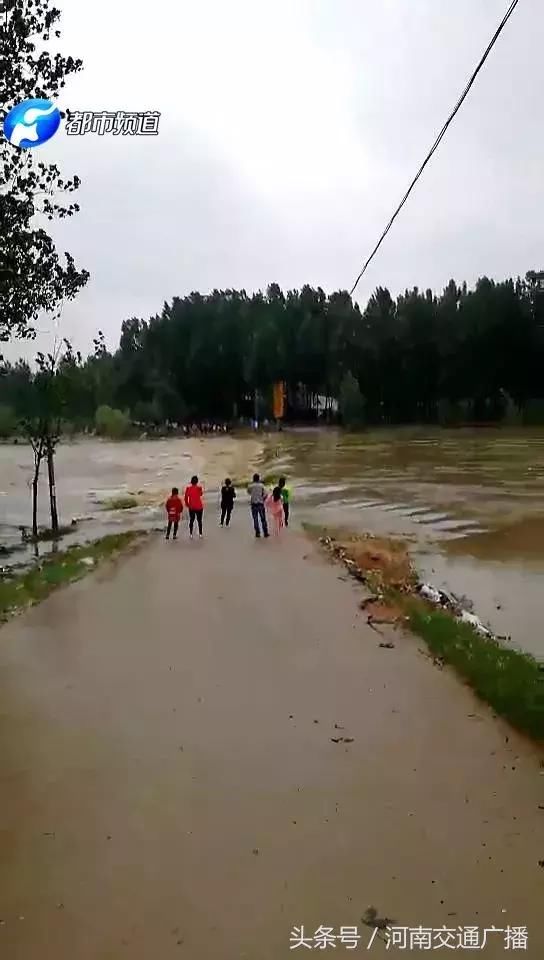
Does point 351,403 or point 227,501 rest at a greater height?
point 351,403

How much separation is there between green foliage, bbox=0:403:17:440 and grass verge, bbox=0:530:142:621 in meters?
4.11

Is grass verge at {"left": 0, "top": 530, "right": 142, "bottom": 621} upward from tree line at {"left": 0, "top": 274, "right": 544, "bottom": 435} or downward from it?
downward

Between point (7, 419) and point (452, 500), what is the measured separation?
15941 millimetres

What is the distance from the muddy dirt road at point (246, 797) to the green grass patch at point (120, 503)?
23737 millimetres

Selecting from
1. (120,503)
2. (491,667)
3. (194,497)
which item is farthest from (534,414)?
(491,667)

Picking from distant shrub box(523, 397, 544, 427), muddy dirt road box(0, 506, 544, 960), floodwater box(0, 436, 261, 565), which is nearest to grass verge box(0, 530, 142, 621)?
floodwater box(0, 436, 261, 565)

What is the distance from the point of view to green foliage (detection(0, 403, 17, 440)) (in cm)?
2128

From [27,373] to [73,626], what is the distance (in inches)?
483

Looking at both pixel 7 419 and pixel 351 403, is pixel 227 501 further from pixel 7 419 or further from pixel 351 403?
pixel 351 403

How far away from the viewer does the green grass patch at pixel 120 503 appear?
33.1 m

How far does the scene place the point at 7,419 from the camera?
73.1 ft

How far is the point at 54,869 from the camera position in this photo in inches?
167

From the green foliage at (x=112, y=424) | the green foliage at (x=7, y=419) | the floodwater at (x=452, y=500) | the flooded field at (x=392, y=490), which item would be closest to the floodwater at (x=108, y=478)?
the flooded field at (x=392, y=490)

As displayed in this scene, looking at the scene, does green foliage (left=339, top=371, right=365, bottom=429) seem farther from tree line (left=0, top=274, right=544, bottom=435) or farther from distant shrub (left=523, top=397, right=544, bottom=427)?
distant shrub (left=523, top=397, right=544, bottom=427)
